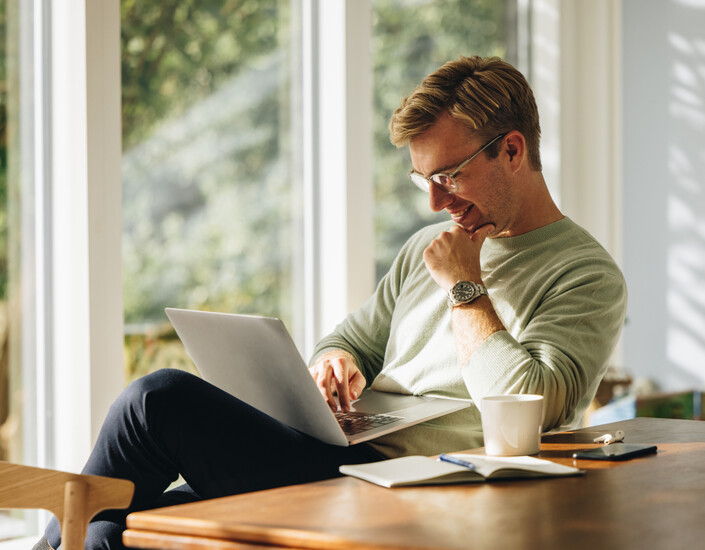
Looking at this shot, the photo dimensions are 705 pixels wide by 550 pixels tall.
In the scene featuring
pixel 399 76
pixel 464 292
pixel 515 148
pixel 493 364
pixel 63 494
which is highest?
pixel 399 76

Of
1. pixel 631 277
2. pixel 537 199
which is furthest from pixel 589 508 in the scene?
pixel 631 277

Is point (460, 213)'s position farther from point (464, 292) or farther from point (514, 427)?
point (514, 427)

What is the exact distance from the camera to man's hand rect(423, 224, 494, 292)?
4.95 feet

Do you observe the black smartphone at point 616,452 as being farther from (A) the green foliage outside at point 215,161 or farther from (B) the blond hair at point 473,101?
(A) the green foliage outside at point 215,161

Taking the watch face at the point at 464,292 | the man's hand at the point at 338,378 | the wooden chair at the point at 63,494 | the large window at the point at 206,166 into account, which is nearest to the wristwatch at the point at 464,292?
the watch face at the point at 464,292

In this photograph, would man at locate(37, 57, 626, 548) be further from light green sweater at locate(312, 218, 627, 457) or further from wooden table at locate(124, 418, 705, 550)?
wooden table at locate(124, 418, 705, 550)

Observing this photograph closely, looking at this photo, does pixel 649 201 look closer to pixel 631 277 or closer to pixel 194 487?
pixel 631 277

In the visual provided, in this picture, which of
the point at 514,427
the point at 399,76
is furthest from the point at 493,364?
the point at 399,76

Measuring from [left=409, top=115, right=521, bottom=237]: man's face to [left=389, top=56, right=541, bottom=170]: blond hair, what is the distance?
0.07ft

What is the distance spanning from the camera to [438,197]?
1.67 metres

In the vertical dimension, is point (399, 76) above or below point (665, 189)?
above

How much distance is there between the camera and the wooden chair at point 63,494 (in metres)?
1.04

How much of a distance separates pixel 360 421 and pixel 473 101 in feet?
2.14

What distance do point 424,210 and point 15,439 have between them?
1630 mm
